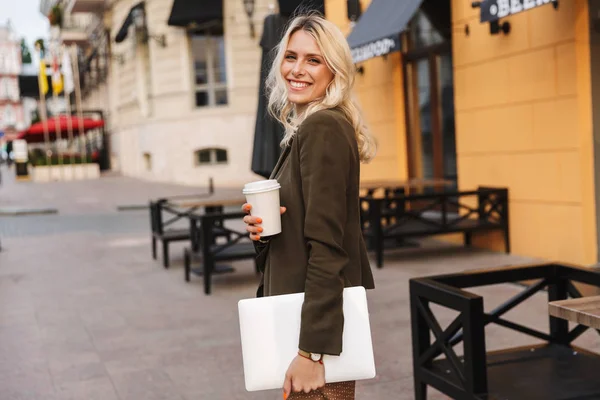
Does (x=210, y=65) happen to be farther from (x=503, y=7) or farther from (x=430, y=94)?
(x=503, y=7)

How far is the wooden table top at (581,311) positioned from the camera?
2.39 m

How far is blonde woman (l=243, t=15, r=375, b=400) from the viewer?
74.6 inches

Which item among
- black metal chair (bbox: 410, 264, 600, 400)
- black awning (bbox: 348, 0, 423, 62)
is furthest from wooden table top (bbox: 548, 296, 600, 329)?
black awning (bbox: 348, 0, 423, 62)

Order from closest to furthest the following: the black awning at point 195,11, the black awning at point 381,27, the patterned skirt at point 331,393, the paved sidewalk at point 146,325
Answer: the patterned skirt at point 331,393 → the paved sidewalk at point 146,325 → the black awning at point 381,27 → the black awning at point 195,11

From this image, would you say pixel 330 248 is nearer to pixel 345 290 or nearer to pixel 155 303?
pixel 345 290

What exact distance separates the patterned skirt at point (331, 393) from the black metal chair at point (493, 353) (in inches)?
44.9

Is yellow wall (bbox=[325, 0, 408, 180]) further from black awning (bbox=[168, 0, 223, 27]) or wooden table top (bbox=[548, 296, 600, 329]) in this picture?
black awning (bbox=[168, 0, 223, 27])

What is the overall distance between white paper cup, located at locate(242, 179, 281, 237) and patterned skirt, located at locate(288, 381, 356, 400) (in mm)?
446

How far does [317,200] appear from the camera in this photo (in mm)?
1894

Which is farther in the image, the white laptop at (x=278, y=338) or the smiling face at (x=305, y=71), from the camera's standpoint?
the smiling face at (x=305, y=71)

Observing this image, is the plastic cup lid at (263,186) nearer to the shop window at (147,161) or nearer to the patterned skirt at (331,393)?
the patterned skirt at (331,393)

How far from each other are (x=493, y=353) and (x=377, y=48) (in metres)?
6.28

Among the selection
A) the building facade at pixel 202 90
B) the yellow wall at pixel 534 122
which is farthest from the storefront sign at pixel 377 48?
the building facade at pixel 202 90

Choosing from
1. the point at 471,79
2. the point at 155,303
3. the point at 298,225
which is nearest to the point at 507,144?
the point at 471,79
